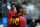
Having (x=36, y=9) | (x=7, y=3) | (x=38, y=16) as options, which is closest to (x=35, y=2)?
(x=36, y=9)

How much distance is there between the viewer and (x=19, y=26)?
222 cm

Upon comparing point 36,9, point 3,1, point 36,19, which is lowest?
point 36,19

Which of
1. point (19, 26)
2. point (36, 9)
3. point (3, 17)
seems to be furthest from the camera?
point (36, 9)

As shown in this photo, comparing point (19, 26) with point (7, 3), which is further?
point (7, 3)

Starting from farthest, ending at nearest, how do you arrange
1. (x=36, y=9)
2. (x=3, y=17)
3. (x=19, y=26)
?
(x=36, y=9)
(x=3, y=17)
(x=19, y=26)

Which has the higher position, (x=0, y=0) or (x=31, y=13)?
(x=0, y=0)

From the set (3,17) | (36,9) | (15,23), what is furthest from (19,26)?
(36,9)

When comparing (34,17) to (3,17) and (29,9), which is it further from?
(3,17)

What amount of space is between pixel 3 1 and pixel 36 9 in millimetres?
1639

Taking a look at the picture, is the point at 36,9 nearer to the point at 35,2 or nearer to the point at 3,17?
the point at 35,2

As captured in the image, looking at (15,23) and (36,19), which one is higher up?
(15,23)

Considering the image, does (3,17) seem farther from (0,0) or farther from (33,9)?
(33,9)

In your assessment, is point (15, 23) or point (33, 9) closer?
point (15, 23)

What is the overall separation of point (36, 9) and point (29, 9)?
396mm
